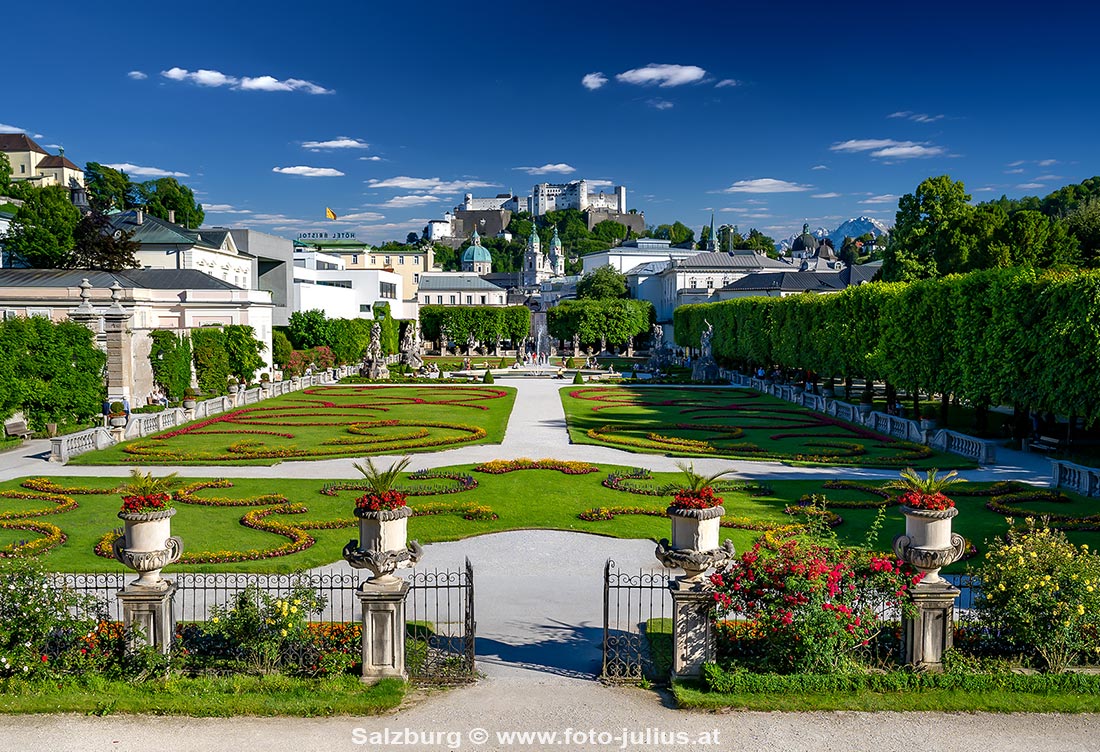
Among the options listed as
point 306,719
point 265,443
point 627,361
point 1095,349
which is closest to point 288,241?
point 627,361

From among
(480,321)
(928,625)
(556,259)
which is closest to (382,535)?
(928,625)

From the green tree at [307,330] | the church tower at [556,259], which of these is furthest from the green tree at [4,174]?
the church tower at [556,259]

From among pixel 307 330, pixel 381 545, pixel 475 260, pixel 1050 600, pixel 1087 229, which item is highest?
pixel 475 260

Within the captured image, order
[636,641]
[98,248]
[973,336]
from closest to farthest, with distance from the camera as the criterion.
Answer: [636,641]
[973,336]
[98,248]

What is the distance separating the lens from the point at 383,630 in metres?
11.1

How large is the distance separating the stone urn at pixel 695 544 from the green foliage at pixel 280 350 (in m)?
53.5

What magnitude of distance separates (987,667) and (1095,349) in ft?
61.4

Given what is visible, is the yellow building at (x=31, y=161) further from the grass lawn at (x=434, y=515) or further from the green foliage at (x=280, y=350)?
the grass lawn at (x=434, y=515)

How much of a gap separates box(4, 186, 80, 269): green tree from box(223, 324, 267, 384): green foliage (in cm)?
1360

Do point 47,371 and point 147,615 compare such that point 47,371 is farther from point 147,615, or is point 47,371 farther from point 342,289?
point 342,289

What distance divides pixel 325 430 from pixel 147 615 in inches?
1000

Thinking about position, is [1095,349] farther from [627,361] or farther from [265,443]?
[627,361]

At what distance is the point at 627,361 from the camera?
9331 centimetres

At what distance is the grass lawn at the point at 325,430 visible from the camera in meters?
29.0
